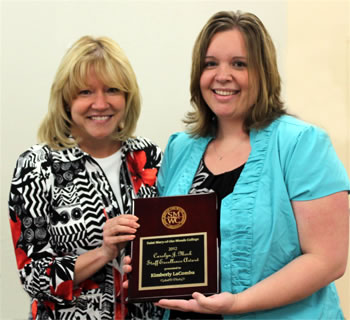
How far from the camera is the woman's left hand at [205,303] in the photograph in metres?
1.50

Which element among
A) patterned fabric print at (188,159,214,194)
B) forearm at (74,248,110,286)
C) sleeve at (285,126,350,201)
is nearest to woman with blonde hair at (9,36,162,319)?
forearm at (74,248,110,286)

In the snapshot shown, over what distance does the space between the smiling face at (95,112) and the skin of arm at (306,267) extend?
2.56 ft

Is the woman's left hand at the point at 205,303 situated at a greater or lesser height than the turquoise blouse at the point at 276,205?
lesser

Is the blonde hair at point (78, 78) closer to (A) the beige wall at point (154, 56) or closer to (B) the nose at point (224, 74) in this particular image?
(B) the nose at point (224, 74)

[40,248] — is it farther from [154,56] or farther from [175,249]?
[154,56]

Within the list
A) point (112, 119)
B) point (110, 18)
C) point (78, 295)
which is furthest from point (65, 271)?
point (110, 18)

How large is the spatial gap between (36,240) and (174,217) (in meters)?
0.56

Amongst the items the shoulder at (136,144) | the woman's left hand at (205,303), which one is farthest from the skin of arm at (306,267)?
the shoulder at (136,144)

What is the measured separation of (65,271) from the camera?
6.04ft

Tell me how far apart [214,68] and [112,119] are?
0.51 meters

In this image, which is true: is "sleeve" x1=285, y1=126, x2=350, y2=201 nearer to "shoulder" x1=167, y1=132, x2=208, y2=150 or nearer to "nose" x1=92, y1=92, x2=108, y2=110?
"shoulder" x1=167, y1=132, x2=208, y2=150

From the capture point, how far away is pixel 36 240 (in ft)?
6.19

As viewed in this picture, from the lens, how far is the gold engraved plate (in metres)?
1.64

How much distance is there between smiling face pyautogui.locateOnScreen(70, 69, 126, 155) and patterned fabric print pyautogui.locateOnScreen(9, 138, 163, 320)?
16 cm
